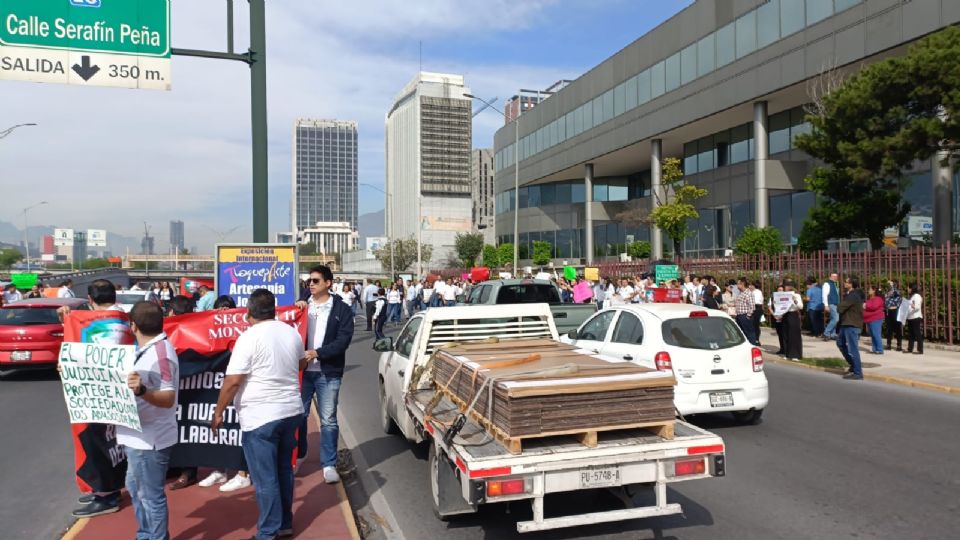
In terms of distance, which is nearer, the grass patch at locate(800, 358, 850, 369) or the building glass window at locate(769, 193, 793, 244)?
the grass patch at locate(800, 358, 850, 369)

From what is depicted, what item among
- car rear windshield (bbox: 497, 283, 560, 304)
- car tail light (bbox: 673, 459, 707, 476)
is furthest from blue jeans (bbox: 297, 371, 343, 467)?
car rear windshield (bbox: 497, 283, 560, 304)

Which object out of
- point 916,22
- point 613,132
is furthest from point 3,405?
point 613,132

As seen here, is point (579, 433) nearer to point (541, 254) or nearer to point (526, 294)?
point (526, 294)

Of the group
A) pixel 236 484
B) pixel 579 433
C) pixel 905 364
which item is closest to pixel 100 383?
pixel 236 484

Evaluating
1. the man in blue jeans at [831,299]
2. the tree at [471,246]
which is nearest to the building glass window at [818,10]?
the man in blue jeans at [831,299]

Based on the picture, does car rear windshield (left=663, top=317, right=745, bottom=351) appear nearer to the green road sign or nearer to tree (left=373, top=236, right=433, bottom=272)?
the green road sign

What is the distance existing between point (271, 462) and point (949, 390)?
11693mm

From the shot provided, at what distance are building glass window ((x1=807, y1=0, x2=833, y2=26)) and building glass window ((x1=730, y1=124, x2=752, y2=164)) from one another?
29.5 feet

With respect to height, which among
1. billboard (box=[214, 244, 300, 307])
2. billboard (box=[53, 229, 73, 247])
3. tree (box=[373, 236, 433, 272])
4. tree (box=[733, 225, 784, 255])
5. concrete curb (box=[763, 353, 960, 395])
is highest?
billboard (box=[53, 229, 73, 247])

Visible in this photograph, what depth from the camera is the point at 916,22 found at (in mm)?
25625

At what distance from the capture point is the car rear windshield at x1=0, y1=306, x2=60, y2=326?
1384 centimetres

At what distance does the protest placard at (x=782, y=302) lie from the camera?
15.6 metres

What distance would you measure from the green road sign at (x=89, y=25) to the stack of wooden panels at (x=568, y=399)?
27.8ft

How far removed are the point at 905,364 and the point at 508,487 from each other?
518 inches
